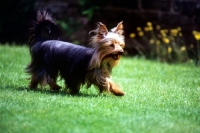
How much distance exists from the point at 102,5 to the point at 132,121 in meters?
9.68

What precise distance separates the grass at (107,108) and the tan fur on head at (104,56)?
291mm

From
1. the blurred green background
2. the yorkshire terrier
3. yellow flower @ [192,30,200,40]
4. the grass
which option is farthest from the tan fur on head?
the blurred green background

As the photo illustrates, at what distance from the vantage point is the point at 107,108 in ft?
21.8

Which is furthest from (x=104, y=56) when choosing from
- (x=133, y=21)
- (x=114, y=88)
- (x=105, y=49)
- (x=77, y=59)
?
(x=133, y=21)

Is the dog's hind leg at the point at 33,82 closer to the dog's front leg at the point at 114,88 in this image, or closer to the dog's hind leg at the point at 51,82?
the dog's hind leg at the point at 51,82

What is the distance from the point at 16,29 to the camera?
1622 centimetres

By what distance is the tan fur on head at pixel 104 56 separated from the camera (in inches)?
297

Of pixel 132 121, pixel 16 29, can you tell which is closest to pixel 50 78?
pixel 132 121

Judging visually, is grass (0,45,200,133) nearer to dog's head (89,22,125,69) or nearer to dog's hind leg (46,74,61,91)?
dog's hind leg (46,74,61,91)

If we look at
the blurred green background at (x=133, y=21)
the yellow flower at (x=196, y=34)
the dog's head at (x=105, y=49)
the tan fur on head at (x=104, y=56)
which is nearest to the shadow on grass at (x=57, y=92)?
the tan fur on head at (x=104, y=56)

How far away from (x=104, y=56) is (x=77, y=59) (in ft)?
1.70

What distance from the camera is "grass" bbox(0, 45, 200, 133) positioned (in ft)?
18.3

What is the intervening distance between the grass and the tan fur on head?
29 centimetres

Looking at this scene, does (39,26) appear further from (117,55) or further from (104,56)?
(117,55)
